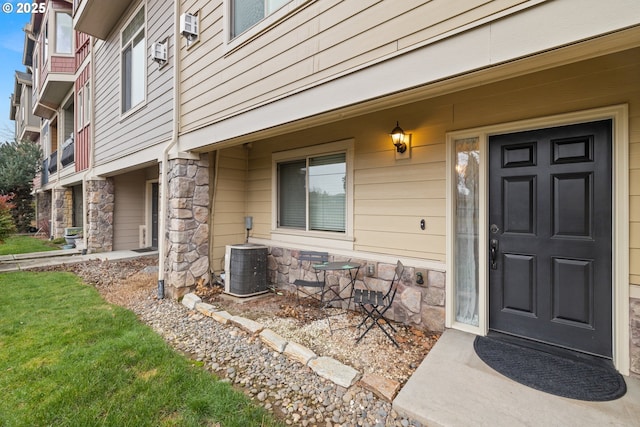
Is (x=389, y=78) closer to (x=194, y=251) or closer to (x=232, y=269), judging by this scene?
(x=232, y=269)

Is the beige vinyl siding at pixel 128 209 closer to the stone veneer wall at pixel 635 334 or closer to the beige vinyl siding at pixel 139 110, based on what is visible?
the beige vinyl siding at pixel 139 110

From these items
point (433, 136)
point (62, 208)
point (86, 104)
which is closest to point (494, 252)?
point (433, 136)

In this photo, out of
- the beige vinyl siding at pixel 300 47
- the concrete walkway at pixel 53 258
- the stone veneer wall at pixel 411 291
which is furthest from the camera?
the concrete walkway at pixel 53 258

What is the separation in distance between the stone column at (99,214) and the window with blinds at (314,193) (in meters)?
5.92

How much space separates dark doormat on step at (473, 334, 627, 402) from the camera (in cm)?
210

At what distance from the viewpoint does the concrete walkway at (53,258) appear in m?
6.45

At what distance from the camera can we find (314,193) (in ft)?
14.6

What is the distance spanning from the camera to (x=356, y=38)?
8.02 ft

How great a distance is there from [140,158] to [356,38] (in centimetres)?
479

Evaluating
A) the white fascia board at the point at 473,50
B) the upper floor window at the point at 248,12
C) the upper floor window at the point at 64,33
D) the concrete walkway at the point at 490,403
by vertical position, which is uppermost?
the upper floor window at the point at 64,33

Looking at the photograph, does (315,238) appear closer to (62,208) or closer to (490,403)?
A: (490,403)

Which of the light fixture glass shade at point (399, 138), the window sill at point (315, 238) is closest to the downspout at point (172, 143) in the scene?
the window sill at point (315, 238)

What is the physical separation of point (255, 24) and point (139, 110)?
3445 mm

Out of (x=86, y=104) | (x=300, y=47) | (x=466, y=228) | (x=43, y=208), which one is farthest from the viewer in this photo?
(x=43, y=208)
